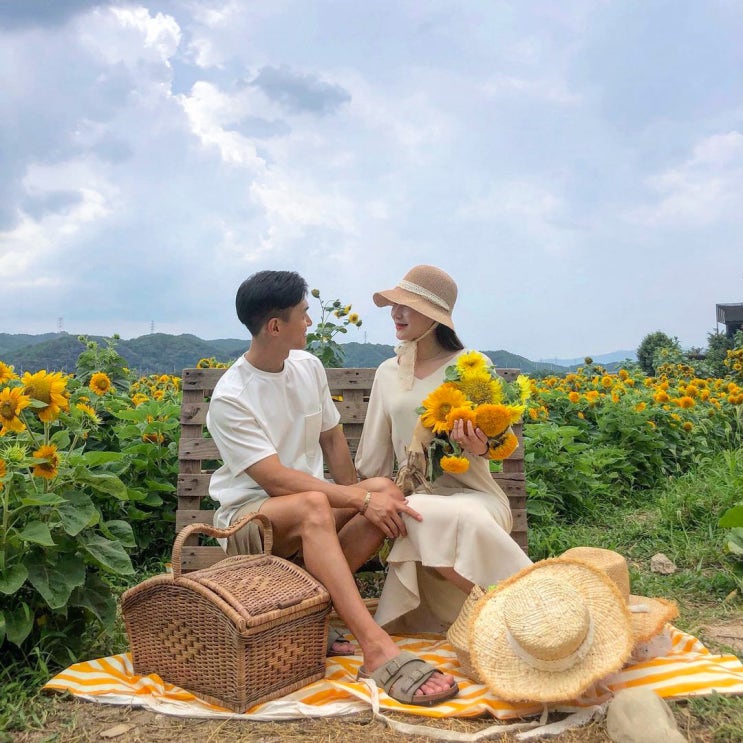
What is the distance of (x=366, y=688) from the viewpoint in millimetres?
2600

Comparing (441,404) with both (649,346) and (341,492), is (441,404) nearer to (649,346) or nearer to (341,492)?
(341,492)

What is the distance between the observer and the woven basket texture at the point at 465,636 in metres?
2.61

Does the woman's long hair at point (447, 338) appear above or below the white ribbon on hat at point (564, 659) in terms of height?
above

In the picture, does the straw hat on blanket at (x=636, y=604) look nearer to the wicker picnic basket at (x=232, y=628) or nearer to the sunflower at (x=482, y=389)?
the sunflower at (x=482, y=389)

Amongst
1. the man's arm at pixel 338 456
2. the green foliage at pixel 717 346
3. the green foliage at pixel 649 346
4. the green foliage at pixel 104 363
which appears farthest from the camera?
the green foliage at pixel 649 346

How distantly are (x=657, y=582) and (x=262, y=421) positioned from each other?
2199 mm

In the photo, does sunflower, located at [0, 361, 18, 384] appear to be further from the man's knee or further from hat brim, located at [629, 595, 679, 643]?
hat brim, located at [629, 595, 679, 643]

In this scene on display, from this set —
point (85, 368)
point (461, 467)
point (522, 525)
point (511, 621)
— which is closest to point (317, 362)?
point (461, 467)

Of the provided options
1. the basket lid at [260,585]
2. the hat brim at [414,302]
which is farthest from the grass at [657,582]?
the hat brim at [414,302]

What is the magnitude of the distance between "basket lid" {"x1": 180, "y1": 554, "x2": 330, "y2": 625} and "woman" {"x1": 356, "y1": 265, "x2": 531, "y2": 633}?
397mm

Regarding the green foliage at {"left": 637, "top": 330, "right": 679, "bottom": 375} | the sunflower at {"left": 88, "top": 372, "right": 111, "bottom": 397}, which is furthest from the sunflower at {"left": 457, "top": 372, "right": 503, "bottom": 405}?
the green foliage at {"left": 637, "top": 330, "right": 679, "bottom": 375}

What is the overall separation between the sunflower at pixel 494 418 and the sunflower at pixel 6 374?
6.08 feet

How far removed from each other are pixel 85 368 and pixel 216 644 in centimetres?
343

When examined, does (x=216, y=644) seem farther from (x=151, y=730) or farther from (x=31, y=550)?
(x=31, y=550)
